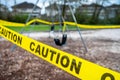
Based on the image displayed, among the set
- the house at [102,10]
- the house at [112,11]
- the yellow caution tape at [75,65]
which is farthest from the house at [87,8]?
the yellow caution tape at [75,65]

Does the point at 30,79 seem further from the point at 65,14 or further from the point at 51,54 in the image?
the point at 65,14

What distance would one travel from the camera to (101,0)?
3712 centimetres

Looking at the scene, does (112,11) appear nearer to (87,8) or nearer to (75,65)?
(87,8)

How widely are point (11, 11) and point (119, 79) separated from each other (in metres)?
28.2

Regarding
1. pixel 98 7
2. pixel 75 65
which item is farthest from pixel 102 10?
pixel 75 65

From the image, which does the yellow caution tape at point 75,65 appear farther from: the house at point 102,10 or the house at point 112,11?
the house at point 112,11

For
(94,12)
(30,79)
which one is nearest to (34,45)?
(30,79)

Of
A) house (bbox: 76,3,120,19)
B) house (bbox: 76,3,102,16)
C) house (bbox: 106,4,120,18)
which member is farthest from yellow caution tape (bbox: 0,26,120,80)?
house (bbox: 106,4,120,18)

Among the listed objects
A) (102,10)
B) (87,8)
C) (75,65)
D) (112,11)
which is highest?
(87,8)

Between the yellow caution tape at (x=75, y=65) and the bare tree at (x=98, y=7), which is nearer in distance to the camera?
the yellow caution tape at (x=75, y=65)

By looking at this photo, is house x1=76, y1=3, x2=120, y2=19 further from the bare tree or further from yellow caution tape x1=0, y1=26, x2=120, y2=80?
yellow caution tape x1=0, y1=26, x2=120, y2=80

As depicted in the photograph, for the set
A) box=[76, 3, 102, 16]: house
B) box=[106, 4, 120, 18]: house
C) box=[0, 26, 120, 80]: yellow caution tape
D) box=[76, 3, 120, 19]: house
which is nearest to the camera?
box=[0, 26, 120, 80]: yellow caution tape

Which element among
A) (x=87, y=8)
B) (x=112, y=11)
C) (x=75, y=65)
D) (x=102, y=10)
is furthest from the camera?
(x=112, y=11)

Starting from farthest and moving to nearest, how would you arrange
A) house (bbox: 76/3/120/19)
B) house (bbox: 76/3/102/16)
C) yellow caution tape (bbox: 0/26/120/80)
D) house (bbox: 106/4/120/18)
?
house (bbox: 106/4/120/18) < house (bbox: 76/3/120/19) < house (bbox: 76/3/102/16) < yellow caution tape (bbox: 0/26/120/80)
